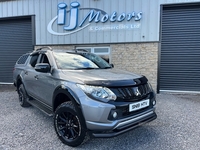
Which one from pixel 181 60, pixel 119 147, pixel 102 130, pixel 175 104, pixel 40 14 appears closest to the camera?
pixel 102 130

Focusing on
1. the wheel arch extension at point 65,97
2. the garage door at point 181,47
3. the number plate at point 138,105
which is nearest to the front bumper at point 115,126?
the number plate at point 138,105

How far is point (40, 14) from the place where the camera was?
28.4ft

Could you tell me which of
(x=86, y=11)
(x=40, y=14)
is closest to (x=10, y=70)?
(x=40, y=14)

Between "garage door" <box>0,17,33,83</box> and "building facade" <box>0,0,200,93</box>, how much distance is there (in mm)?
1770

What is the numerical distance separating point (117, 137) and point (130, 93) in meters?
1.09

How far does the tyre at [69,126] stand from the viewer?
8.86 feet

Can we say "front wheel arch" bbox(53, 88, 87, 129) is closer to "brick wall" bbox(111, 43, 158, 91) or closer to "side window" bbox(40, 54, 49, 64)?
"side window" bbox(40, 54, 49, 64)

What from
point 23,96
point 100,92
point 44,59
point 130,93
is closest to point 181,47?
point 130,93

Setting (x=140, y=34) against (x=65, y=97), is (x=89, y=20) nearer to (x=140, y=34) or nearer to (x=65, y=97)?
(x=140, y=34)

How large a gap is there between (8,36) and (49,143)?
8.75m

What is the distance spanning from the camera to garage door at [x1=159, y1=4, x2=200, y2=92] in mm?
7379

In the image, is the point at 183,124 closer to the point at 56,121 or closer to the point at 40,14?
the point at 56,121

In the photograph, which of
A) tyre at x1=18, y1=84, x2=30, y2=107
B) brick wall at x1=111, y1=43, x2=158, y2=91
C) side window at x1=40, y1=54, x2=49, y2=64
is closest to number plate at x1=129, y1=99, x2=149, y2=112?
side window at x1=40, y1=54, x2=49, y2=64

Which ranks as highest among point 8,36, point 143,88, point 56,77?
point 8,36
